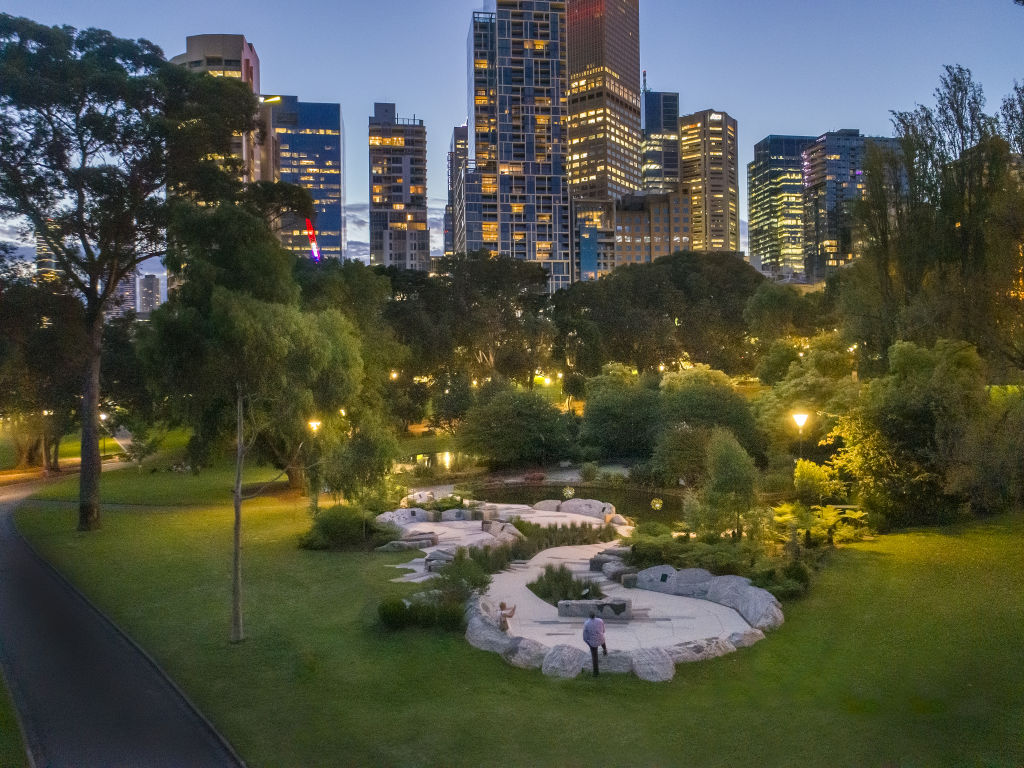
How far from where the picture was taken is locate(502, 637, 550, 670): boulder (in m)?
11.6

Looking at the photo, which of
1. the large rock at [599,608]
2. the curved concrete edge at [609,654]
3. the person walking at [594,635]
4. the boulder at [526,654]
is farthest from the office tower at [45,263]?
the person walking at [594,635]

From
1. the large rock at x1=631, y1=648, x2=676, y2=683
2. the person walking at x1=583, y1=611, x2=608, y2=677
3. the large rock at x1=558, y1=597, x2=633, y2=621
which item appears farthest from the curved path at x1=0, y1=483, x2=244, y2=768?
the large rock at x1=558, y1=597, x2=633, y2=621

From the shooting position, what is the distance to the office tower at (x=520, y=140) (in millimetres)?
163375

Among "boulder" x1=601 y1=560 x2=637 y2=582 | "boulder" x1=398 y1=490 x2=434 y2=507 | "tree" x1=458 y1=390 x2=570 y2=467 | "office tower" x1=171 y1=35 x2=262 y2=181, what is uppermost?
"office tower" x1=171 y1=35 x2=262 y2=181

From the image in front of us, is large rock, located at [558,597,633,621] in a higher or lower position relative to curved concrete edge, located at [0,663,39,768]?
higher

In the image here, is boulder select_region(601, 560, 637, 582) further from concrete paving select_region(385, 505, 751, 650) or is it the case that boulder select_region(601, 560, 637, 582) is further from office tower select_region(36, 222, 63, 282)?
office tower select_region(36, 222, 63, 282)

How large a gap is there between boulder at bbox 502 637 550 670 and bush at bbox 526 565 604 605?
3.03m

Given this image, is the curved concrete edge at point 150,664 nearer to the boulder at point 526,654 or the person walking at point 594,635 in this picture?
the boulder at point 526,654

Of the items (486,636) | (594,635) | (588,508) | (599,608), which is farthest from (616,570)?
(588,508)

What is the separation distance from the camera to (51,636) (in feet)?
43.6

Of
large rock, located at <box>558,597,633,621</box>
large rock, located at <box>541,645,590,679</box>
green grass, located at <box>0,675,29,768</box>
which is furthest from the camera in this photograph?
large rock, located at <box>558,597,633,621</box>

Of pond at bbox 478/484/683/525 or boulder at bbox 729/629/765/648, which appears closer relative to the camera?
boulder at bbox 729/629/765/648

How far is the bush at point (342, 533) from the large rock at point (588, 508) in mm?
6743

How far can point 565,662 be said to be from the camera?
11.3 meters
